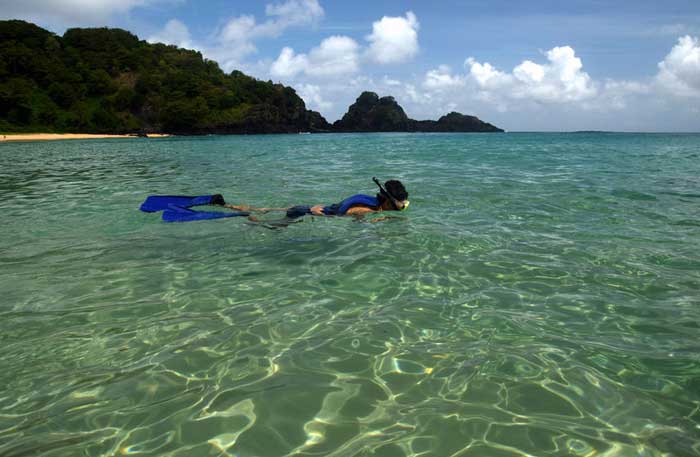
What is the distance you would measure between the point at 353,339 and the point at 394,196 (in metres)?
5.25

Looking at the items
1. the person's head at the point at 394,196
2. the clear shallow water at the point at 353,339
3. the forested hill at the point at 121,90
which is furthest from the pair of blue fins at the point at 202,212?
the forested hill at the point at 121,90

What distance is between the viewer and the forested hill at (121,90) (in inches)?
3300

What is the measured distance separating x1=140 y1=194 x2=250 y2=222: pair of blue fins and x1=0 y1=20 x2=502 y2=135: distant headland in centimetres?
8159

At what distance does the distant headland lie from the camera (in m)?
83.9

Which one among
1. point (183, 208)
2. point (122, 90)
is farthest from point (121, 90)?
point (183, 208)

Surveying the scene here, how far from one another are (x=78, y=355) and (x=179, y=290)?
1500 mm

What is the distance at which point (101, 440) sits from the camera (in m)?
2.64

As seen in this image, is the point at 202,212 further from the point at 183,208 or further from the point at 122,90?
the point at 122,90

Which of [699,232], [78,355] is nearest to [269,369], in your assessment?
[78,355]

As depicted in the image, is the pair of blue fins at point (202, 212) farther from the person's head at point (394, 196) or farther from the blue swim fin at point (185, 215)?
the person's head at point (394, 196)

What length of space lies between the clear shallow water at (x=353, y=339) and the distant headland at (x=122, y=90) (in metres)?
85.7

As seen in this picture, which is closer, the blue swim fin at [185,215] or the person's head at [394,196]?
the blue swim fin at [185,215]

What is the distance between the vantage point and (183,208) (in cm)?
894

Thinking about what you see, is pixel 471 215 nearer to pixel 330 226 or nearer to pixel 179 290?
pixel 330 226
